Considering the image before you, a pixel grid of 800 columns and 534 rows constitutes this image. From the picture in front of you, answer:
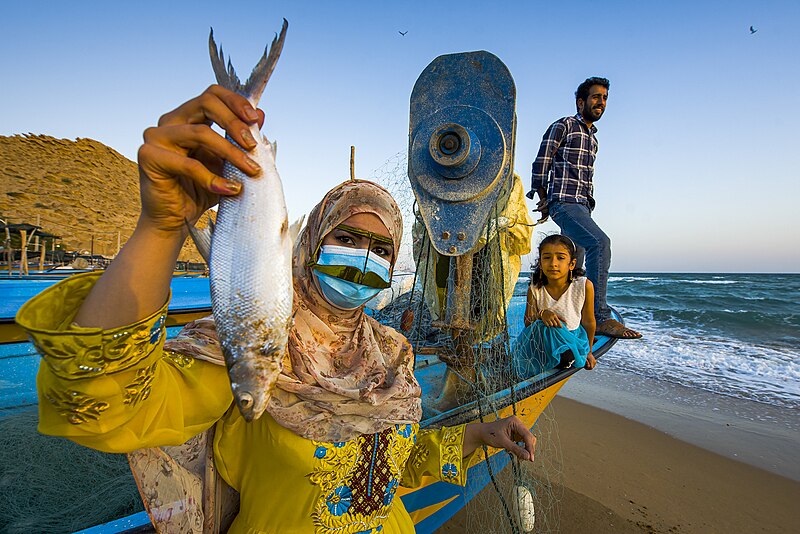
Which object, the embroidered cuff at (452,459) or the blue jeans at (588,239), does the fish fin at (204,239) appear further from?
the blue jeans at (588,239)

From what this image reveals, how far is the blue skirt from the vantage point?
3.87m

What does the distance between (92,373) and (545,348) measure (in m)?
3.77

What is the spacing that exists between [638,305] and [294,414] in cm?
2712

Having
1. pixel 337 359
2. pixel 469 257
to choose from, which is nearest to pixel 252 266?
pixel 337 359

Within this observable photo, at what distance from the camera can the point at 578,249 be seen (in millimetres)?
4848

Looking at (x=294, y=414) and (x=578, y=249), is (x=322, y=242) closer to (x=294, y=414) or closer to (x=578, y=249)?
(x=294, y=414)

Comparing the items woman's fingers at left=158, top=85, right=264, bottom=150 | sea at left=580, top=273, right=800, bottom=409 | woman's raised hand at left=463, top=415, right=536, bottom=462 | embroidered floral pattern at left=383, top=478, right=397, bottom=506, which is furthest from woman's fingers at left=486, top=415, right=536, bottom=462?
sea at left=580, top=273, right=800, bottom=409

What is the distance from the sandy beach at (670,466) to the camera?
14.5ft

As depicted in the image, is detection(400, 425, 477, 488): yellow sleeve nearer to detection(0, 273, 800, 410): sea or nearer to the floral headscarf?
the floral headscarf

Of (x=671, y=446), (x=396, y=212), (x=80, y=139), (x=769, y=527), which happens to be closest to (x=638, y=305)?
(x=671, y=446)

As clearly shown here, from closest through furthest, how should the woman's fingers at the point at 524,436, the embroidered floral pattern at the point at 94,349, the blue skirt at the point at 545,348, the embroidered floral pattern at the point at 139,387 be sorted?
the embroidered floral pattern at the point at 94,349
the embroidered floral pattern at the point at 139,387
the woman's fingers at the point at 524,436
the blue skirt at the point at 545,348

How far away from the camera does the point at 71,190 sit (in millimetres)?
50469

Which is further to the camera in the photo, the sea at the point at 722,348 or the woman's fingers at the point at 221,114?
the sea at the point at 722,348

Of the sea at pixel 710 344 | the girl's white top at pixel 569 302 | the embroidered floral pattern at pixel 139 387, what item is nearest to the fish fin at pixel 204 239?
the embroidered floral pattern at pixel 139 387
